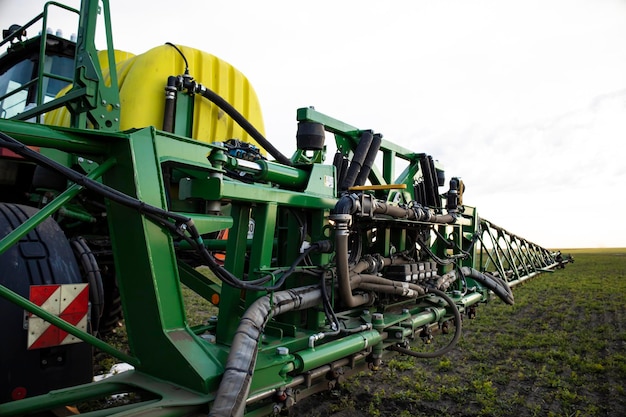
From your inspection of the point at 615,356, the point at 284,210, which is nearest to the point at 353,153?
the point at 284,210

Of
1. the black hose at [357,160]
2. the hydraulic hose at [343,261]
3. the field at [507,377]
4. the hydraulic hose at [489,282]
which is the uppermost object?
the black hose at [357,160]

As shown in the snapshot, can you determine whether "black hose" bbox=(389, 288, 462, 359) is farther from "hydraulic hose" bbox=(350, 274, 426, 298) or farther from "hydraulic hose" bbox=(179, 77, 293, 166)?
"hydraulic hose" bbox=(179, 77, 293, 166)

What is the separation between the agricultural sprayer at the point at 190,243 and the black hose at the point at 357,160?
0.01m

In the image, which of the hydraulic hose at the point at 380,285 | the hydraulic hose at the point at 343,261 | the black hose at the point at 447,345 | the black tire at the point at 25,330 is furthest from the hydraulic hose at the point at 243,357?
the black hose at the point at 447,345

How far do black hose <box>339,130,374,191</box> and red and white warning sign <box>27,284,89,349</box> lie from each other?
2.28 m

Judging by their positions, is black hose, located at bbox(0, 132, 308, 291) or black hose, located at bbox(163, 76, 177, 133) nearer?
black hose, located at bbox(0, 132, 308, 291)

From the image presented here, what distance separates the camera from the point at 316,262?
317 centimetres

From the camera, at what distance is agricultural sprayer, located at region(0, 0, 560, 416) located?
6.61 feet

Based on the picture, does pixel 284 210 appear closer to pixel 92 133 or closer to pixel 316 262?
pixel 316 262

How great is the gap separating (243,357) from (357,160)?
2280 millimetres

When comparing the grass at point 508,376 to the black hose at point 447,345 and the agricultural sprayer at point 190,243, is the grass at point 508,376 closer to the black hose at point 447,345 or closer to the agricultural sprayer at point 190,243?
the black hose at point 447,345

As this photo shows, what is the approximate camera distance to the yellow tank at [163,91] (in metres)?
3.53

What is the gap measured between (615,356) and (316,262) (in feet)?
13.2

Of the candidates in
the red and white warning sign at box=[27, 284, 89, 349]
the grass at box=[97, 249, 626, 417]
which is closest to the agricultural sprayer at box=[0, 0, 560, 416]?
the red and white warning sign at box=[27, 284, 89, 349]
